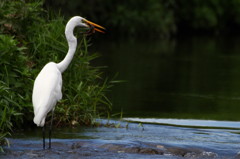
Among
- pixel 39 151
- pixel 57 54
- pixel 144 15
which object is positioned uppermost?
pixel 144 15

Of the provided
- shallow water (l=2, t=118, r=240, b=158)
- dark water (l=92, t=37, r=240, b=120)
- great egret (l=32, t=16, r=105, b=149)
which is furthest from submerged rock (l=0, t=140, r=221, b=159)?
dark water (l=92, t=37, r=240, b=120)

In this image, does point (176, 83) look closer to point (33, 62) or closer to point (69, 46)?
point (33, 62)

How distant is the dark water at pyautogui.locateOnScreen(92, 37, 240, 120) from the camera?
11.8 m

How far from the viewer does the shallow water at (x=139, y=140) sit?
755 cm

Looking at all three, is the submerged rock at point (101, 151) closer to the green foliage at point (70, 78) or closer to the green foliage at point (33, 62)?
the green foliage at point (33, 62)

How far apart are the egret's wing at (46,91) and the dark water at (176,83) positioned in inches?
130

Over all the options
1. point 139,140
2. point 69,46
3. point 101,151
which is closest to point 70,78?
point 69,46

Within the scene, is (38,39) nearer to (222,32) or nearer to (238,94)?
(238,94)

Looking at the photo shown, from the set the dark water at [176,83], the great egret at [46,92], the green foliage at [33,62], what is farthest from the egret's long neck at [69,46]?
the dark water at [176,83]

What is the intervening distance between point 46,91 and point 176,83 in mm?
9482

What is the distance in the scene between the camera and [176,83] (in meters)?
16.8

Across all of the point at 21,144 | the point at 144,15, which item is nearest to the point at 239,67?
the point at 21,144

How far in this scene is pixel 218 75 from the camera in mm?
18828

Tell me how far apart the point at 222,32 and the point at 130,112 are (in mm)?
40786
